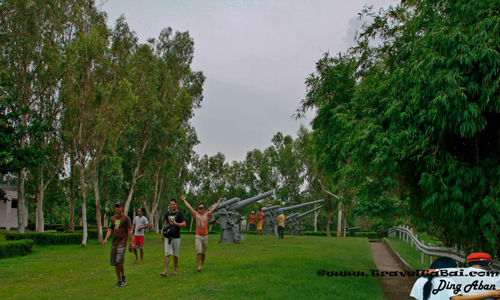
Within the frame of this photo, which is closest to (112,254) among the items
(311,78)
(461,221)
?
(461,221)

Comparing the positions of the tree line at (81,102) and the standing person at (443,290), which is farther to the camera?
the tree line at (81,102)

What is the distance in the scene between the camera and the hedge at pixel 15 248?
16030mm

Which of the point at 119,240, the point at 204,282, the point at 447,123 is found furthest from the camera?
the point at 204,282

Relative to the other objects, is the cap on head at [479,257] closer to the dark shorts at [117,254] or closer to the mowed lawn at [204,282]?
the mowed lawn at [204,282]

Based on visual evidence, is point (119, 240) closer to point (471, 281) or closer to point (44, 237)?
point (471, 281)

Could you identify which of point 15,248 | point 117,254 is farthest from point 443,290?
point 15,248

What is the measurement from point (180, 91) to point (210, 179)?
1165 inches

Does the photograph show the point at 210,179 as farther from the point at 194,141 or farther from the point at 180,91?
the point at 180,91

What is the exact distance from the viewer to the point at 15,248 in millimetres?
17016

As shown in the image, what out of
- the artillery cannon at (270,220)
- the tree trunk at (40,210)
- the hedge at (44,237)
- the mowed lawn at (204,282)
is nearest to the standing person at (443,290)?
the mowed lawn at (204,282)

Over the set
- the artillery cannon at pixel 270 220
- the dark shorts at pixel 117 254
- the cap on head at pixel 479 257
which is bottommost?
the artillery cannon at pixel 270 220

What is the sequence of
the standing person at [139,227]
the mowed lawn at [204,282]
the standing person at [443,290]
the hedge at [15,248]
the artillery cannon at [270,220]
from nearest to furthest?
the standing person at [443,290] < the mowed lawn at [204,282] < the standing person at [139,227] < the hedge at [15,248] < the artillery cannon at [270,220]

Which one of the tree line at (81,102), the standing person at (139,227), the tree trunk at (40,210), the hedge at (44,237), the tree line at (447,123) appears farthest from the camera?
the tree trunk at (40,210)

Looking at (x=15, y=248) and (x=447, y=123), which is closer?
(x=447, y=123)
